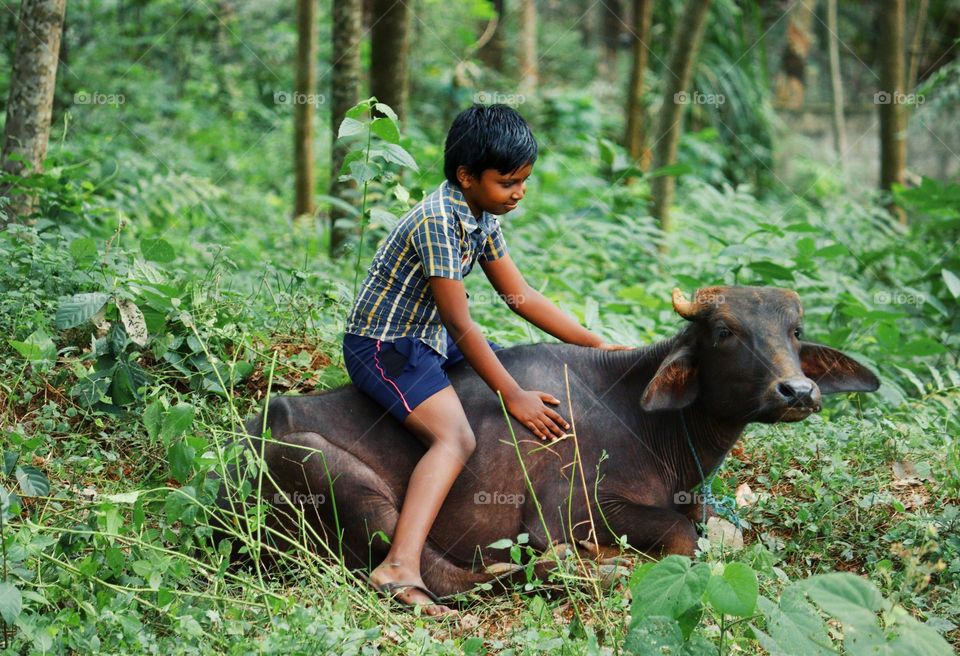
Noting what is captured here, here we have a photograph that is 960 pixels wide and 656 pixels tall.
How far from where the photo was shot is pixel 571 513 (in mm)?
4340

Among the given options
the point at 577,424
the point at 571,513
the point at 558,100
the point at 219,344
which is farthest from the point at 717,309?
the point at 558,100

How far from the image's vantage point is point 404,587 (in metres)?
3.98

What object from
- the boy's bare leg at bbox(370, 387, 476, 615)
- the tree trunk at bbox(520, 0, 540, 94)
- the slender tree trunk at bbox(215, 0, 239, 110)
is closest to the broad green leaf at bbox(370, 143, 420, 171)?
the boy's bare leg at bbox(370, 387, 476, 615)

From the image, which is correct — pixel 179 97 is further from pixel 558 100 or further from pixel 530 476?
pixel 530 476

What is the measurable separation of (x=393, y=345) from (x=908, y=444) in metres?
2.51

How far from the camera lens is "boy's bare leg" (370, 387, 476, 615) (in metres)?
4.02

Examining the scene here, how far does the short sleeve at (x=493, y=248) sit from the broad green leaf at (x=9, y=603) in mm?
2267

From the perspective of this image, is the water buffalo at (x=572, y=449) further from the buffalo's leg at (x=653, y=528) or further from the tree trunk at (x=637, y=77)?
the tree trunk at (x=637, y=77)

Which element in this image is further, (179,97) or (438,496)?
(179,97)

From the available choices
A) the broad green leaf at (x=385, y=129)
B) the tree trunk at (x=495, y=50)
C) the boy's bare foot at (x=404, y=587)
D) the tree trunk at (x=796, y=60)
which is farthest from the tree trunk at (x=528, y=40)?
the boy's bare foot at (x=404, y=587)

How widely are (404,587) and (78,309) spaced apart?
6.25ft

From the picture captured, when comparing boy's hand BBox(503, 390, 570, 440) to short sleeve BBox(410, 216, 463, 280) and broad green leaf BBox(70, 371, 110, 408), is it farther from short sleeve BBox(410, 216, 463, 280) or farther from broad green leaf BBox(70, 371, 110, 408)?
broad green leaf BBox(70, 371, 110, 408)

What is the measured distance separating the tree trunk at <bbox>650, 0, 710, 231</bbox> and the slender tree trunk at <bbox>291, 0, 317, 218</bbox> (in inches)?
121

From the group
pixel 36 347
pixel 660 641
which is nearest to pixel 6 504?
pixel 36 347
